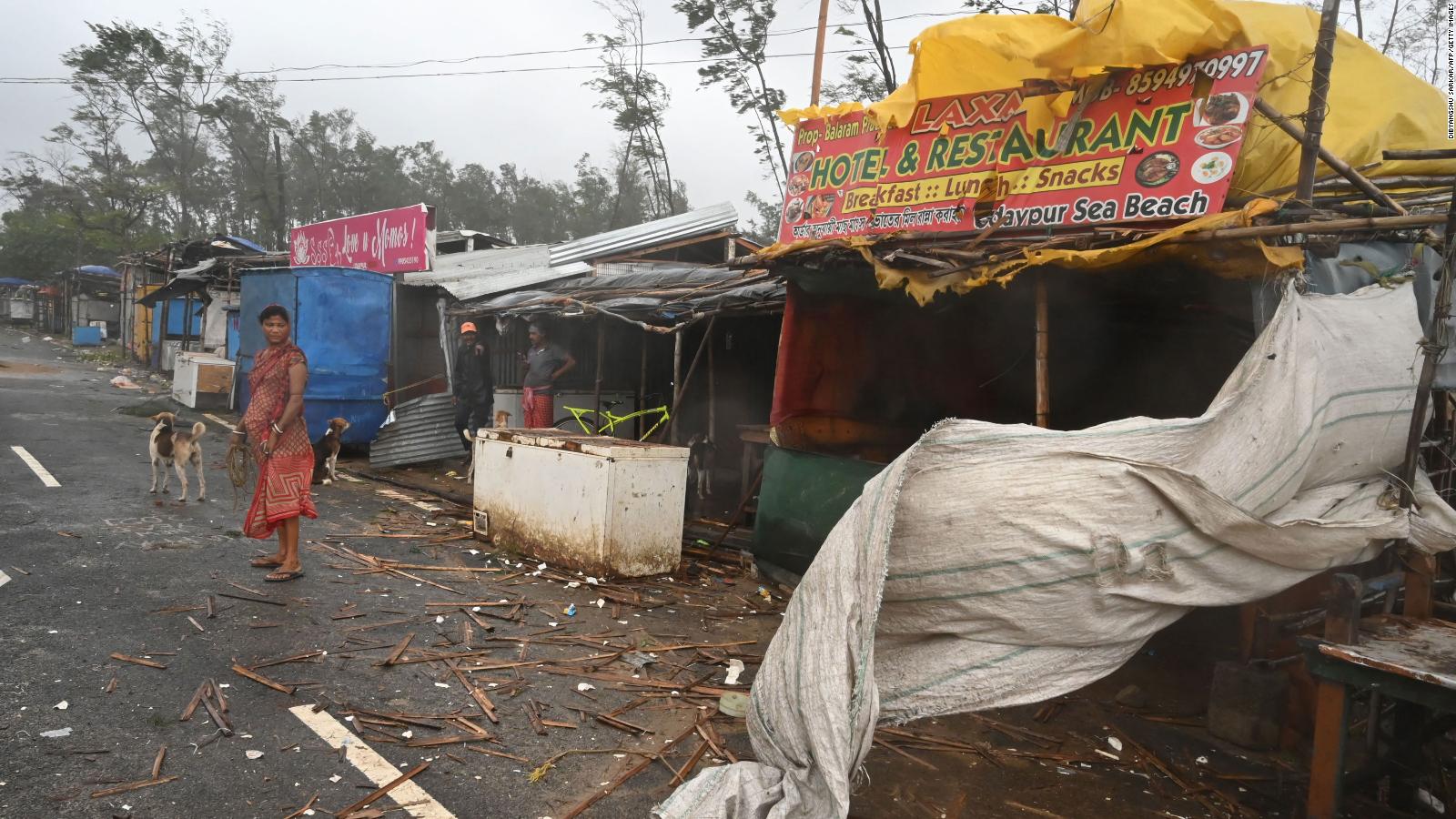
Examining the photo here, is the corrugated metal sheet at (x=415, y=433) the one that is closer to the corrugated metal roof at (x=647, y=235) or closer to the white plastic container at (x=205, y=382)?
the corrugated metal roof at (x=647, y=235)

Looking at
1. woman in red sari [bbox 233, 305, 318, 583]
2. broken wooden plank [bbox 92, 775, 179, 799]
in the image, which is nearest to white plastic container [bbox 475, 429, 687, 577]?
woman in red sari [bbox 233, 305, 318, 583]

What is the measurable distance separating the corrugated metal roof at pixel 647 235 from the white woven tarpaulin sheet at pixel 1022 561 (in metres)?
11.7

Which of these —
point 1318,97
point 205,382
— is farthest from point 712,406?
point 205,382

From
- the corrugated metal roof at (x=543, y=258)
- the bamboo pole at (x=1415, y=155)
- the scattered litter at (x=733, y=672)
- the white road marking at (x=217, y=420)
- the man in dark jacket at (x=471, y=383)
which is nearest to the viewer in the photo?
the bamboo pole at (x=1415, y=155)

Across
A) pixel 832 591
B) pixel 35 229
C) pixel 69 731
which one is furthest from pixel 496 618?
pixel 35 229

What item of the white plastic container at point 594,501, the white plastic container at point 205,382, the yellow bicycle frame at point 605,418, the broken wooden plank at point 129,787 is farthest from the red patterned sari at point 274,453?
the white plastic container at point 205,382

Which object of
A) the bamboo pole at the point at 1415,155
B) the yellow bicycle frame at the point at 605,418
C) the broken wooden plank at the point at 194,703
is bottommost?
the broken wooden plank at the point at 194,703

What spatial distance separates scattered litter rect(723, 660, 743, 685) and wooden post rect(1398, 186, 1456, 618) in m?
3.42

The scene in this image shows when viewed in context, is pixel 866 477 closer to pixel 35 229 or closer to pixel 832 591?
pixel 832 591

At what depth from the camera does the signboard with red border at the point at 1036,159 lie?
4590 mm

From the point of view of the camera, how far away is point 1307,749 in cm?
443

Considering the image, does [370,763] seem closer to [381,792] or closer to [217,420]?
[381,792]

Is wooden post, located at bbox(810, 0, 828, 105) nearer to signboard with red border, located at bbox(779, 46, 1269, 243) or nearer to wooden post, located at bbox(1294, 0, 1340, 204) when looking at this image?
signboard with red border, located at bbox(779, 46, 1269, 243)

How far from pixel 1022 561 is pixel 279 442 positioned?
524 centimetres
